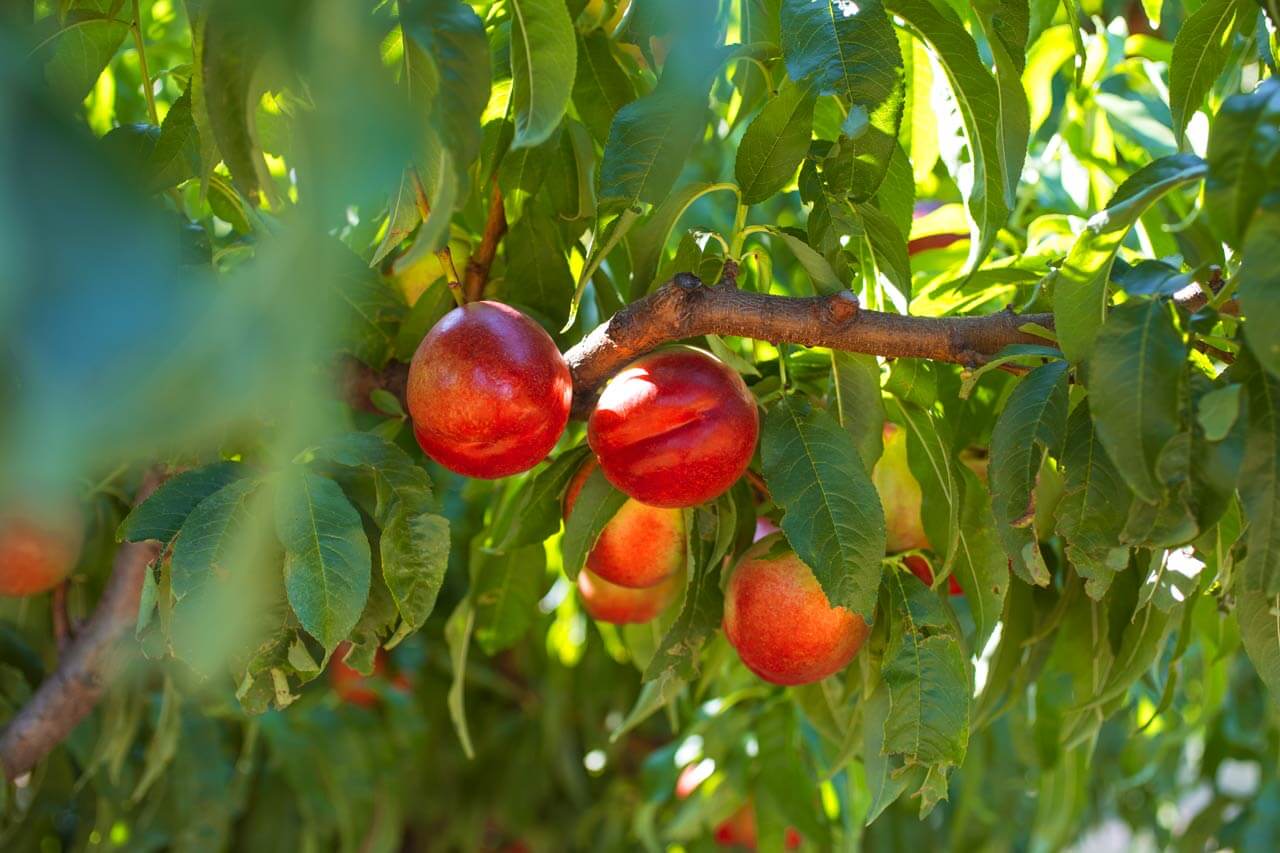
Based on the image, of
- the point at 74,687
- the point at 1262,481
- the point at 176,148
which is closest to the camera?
the point at 1262,481

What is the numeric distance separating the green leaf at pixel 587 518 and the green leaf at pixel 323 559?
7.0 inches

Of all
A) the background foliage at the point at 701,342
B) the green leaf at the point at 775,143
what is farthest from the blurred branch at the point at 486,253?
the green leaf at the point at 775,143

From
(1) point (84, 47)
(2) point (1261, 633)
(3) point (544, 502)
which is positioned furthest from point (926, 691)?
(1) point (84, 47)

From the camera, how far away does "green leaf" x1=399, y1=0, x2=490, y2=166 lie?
0.54 metres

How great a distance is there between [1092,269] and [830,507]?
225 mm

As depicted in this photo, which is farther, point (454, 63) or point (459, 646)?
point (459, 646)

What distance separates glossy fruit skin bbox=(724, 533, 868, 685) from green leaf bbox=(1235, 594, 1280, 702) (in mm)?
266

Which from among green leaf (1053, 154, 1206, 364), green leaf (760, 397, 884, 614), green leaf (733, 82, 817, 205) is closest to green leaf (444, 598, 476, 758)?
green leaf (760, 397, 884, 614)

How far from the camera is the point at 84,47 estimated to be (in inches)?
35.7

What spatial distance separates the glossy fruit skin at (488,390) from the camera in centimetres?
84

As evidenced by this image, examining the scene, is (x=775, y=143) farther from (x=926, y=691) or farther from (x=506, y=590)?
(x=506, y=590)

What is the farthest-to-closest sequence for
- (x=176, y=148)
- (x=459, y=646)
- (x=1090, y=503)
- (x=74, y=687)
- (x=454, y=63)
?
(x=74, y=687) < (x=459, y=646) < (x=176, y=148) < (x=1090, y=503) < (x=454, y=63)

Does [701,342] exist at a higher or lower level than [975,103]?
lower

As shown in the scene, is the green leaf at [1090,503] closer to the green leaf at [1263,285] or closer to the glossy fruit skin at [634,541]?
the green leaf at [1263,285]
